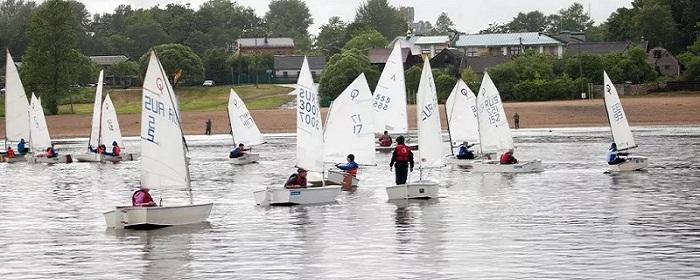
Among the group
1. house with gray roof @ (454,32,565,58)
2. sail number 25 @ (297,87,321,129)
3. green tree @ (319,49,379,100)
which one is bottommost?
sail number 25 @ (297,87,321,129)

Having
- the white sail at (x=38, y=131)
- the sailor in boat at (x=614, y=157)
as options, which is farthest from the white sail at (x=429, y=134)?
the white sail at (x=38, y=131)

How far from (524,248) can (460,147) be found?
32433 millimetres

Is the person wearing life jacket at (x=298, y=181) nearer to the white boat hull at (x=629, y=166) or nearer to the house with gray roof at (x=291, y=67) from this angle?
the white boat hull at (x=629, y=166)

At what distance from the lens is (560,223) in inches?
1369

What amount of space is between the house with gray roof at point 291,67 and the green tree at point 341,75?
128 feet

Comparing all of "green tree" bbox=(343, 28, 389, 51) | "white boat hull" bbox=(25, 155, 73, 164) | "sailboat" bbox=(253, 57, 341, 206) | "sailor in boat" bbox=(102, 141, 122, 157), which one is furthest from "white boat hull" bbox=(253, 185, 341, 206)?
"green tree" bbox=(343, 28, 389, 51)

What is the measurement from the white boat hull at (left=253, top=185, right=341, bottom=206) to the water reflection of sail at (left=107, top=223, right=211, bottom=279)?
4.46 meters

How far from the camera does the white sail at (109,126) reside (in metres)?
75.1

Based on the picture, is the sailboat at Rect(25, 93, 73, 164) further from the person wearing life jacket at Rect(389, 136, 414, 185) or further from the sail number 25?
the person wearing life jacket at Rect(389, 136, 414, 185)

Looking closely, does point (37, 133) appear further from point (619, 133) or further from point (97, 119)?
point (619, 133)

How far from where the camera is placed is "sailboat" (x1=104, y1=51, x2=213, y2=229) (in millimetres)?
34344

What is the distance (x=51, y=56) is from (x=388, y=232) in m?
101

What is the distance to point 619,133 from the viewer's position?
5534 cm

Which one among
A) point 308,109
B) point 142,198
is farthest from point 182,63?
point 142,198
